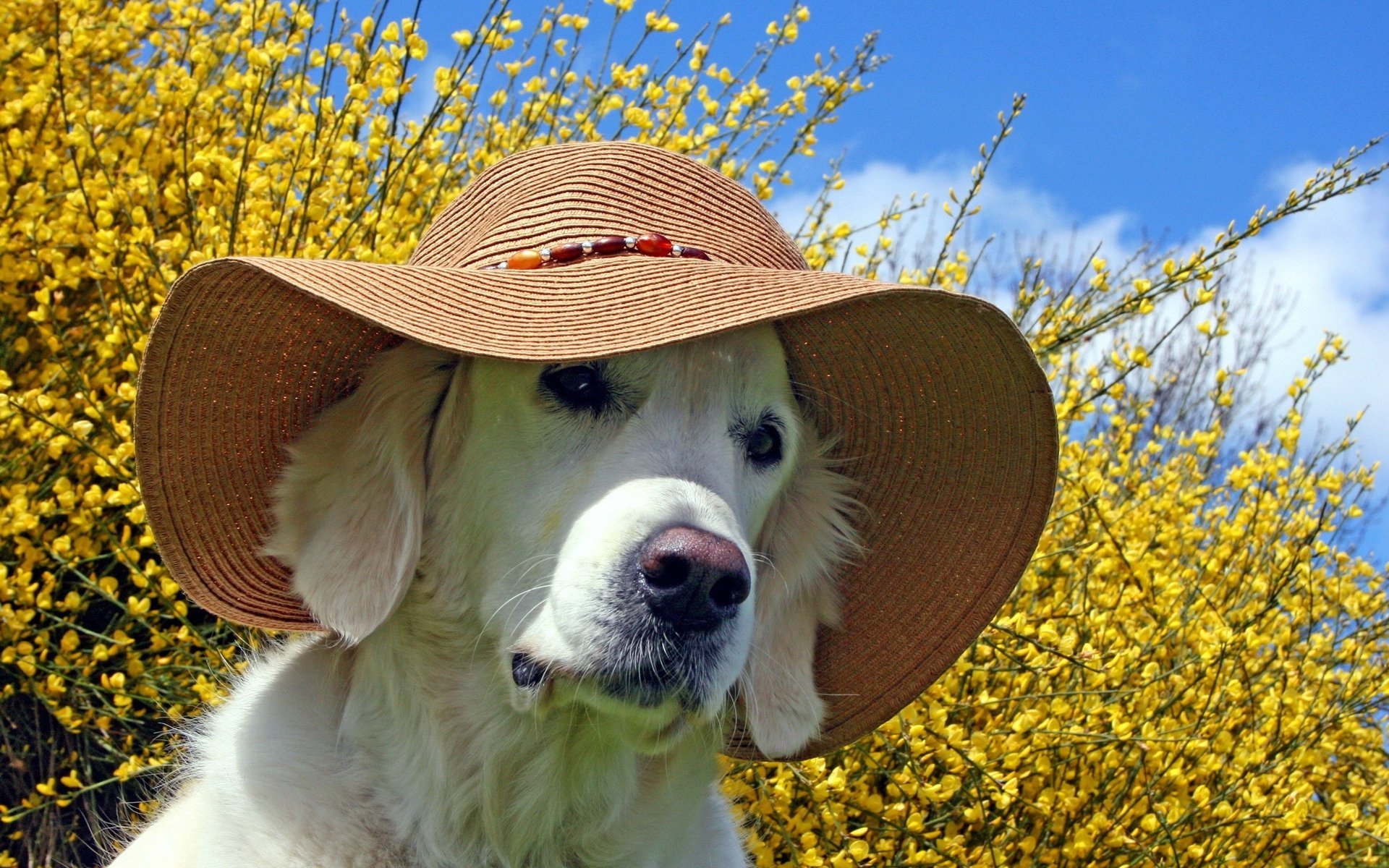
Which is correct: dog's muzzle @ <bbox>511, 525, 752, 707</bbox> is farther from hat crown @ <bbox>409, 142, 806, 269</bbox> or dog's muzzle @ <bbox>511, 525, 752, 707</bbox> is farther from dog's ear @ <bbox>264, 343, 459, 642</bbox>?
hat crown @ <bbox>409, 142, 806, 269</bbox>

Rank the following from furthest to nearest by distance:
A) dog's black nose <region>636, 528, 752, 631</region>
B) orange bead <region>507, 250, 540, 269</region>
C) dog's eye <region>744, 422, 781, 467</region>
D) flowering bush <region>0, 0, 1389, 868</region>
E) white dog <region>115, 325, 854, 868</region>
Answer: flowering bush <region>0, 0, 1389, 868</region> → dog's eye <region>744, 422, 781, 467</region> → orange bead <region>507, 250, 540, 269</region> → white dog <region>115, 325, 854, 868</region> → dog's black nose <region>636, 528, 752, 631</region>

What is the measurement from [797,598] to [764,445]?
27 centimetres

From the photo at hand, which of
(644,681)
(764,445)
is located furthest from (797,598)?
(644,681)

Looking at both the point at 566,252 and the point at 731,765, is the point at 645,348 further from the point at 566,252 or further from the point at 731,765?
the point at 731,765

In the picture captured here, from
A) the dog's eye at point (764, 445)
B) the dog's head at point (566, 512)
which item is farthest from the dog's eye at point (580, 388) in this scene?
the dog's eye at point (764, 445)

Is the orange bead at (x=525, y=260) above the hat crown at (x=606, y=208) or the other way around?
the other way around

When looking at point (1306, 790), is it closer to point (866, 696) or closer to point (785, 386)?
point (866, 696)

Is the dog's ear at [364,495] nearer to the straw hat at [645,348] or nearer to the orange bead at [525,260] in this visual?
the straw hat at [645,348]

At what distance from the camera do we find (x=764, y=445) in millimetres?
1842

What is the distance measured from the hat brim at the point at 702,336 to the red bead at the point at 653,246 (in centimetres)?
6

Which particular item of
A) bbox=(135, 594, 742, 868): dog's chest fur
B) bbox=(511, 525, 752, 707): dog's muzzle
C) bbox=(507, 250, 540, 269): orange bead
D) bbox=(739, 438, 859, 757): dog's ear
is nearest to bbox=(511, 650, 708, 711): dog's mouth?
bbox=(511, 525, 752, 707): dog's muzzle

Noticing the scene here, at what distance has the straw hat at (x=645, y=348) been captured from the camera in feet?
5.02

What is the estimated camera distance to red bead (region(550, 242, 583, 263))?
169 cm

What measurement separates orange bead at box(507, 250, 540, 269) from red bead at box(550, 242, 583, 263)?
20 millimetres
